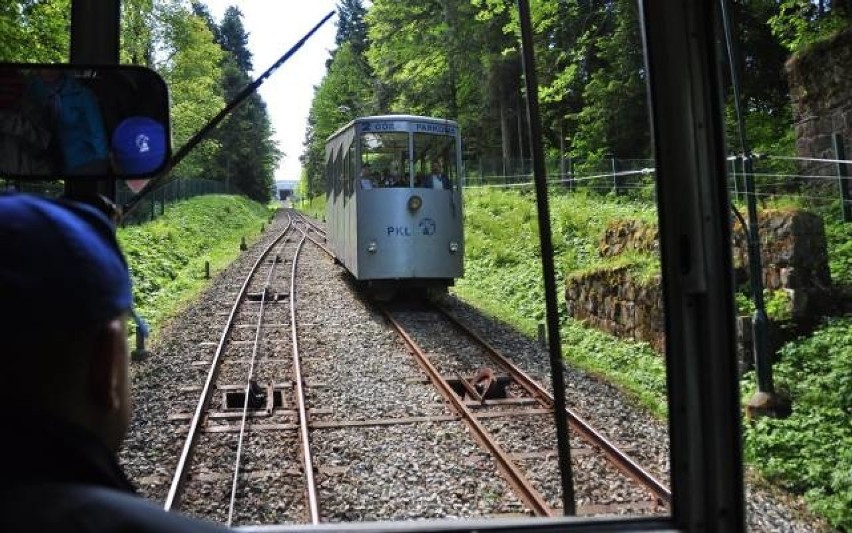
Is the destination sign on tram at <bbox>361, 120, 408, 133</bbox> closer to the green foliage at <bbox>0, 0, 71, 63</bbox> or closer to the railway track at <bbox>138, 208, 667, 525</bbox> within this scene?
the railway track at <bbox>138, 208, 667, 525</bbox>

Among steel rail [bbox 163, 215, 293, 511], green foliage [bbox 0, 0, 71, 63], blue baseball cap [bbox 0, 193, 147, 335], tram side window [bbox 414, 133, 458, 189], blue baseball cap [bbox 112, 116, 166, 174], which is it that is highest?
green foliage [bbox 0, 0, 71, 63]

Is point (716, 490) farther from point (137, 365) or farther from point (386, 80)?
point (386, 80)

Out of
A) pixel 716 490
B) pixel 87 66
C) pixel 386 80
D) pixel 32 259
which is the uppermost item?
pixel 386 80

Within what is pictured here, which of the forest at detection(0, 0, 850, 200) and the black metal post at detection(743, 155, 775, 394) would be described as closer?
the black metal post at detection(743, 155, 775, 394)

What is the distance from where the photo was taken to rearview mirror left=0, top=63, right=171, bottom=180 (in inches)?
78.9

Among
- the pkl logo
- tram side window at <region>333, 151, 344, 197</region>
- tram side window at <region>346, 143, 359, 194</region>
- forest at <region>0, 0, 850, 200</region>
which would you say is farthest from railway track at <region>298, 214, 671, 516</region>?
tram side window at <region>333, 151, 344, 197</region>

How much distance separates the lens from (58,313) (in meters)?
1.03

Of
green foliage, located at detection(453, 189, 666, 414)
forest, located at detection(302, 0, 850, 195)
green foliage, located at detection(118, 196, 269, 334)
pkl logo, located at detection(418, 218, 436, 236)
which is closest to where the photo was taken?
green foliage, located at detection(453, 189, 666, 414)

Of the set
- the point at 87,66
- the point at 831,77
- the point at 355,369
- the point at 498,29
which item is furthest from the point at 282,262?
the point at 87,66

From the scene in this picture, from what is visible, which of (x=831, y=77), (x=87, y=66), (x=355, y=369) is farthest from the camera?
(x=831, y=77)

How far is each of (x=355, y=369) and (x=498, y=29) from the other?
64.5 feet

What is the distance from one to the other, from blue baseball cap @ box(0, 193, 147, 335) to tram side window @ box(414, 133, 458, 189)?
12852 millimetres

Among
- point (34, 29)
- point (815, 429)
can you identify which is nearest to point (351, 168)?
point (34, 29)

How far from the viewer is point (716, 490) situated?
2.17 metres
